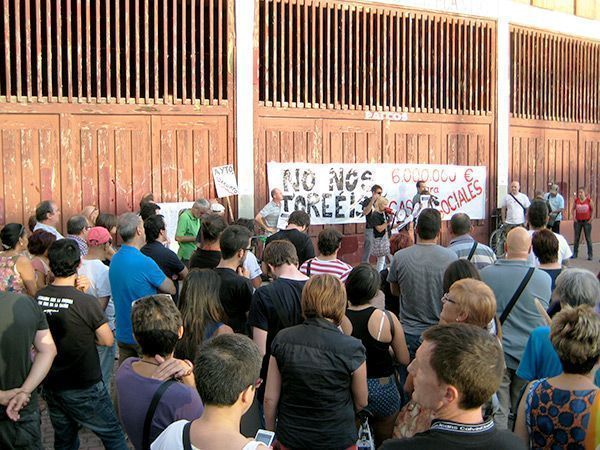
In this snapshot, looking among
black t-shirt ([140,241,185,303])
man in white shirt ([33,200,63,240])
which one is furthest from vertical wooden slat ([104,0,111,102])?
black t-shirt ([140,241,185,303])

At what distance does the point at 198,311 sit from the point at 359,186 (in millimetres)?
10709

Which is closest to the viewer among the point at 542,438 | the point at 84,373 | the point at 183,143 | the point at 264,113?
the point at 542,438

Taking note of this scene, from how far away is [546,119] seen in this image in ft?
61.3

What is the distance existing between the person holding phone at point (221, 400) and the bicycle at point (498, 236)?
12.2 metres

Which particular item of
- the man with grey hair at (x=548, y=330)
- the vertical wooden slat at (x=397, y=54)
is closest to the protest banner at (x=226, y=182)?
the vertical wooden slat at (x=397, y=54)

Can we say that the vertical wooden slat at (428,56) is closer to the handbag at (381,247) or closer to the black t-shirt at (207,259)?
the handbag at (381,247)

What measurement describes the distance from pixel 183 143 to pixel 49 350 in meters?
8.96

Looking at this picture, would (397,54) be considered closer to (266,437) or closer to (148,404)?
(148,404)

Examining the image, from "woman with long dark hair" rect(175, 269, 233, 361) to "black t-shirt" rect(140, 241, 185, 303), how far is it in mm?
1721

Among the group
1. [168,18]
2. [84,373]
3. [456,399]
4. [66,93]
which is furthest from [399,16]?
[456,399]

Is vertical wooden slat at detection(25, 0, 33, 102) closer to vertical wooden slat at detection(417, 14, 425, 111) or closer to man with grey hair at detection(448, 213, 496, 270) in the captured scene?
man with grey hair at detection(448, 213, 496, 270)

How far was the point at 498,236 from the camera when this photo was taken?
15992 millimetres

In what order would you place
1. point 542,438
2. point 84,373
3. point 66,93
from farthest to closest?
1. point 66,93
2. point 84,373
3. point 542,438

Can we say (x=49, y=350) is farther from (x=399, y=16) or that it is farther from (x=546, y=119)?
(x=546, y=119)
